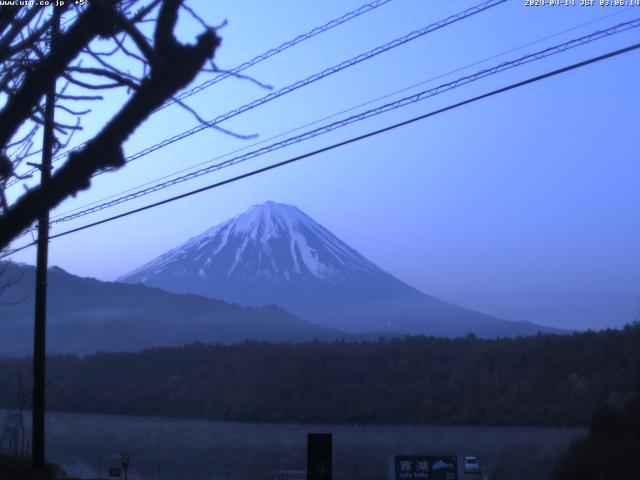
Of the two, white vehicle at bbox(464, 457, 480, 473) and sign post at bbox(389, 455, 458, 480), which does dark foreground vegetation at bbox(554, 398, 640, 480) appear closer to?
white vehicle at bbox(464, 457, 480, 473)

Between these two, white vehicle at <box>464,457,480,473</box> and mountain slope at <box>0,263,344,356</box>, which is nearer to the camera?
white vehicle at <box>464,457,480,473</box>

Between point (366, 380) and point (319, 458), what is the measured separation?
5052 cm

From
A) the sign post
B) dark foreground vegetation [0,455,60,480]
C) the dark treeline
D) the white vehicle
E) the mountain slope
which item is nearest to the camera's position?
the sign post

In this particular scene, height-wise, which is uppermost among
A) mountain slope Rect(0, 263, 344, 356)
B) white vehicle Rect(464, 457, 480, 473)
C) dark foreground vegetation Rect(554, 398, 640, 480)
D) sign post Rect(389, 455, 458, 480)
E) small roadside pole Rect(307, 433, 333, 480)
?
mountain slope Rect(0, 263, 344, 356)

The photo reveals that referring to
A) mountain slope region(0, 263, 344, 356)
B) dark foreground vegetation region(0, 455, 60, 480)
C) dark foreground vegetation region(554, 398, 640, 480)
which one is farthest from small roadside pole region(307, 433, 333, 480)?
mountain slope region(0, 263, 344, 356)

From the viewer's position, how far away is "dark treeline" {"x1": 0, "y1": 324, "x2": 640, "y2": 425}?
51.7m

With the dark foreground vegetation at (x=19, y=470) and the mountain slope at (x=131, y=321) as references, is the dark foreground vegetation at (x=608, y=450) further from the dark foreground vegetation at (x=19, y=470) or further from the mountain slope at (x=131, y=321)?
the mountain slope at (x=131, y=321)

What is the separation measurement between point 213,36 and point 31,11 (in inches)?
90.2

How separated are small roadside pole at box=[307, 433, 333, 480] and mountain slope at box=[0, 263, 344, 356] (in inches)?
2716

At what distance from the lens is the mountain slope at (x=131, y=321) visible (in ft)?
285

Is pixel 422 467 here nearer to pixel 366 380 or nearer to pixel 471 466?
pixel 471 466

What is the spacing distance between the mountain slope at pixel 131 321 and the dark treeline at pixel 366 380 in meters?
13.0

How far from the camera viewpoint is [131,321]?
106875 mm

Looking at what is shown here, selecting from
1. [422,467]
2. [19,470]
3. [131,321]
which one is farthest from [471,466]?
[131,321]
